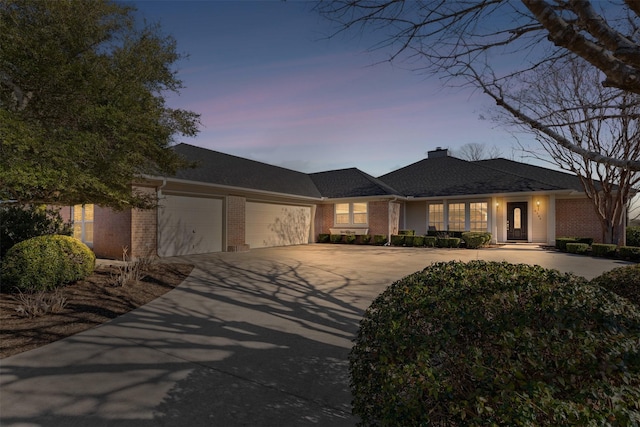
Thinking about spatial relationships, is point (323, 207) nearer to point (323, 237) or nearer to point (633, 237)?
point (323, 237)

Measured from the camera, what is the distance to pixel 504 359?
1.58 meters

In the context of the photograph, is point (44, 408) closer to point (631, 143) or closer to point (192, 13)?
point (192, 13)

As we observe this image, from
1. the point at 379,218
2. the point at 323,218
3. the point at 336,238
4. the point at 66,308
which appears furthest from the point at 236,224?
the point at 66,308

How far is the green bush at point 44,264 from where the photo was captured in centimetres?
608

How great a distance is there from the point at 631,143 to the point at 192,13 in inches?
676

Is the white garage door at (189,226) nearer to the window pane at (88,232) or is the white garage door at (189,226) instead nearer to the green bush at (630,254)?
the window pane at (88,232)

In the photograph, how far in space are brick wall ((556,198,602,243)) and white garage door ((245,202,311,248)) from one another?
580 inches

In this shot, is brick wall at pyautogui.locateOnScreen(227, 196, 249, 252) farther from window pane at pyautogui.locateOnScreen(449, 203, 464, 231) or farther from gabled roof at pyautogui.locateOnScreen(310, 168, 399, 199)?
window pane at pyautogui.locateOnScreen(449, 203, 464, 231)

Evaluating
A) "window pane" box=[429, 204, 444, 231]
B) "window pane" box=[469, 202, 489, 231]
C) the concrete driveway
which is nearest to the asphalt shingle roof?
"window pane" box=[469, 202, 489, 231]

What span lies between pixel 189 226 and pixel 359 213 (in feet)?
34.0

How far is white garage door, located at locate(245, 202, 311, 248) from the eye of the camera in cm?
1677

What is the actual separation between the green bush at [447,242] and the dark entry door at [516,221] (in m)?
4.53

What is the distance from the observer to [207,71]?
858 cm

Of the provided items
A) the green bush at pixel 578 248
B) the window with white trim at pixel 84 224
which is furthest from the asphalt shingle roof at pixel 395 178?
the window with white trim at pixel 84 224
